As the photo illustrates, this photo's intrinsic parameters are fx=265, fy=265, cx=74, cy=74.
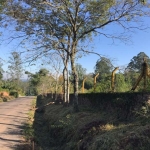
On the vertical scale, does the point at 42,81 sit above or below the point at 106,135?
above

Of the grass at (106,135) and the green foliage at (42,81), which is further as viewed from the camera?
the green foliage at (42,81)

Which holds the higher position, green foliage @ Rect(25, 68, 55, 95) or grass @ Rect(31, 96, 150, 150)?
green foliage @ Rect(25, 68, 55, 95)

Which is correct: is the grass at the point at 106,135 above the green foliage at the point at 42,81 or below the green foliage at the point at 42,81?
below

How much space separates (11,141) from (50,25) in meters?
8.68

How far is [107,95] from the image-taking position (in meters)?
12.6

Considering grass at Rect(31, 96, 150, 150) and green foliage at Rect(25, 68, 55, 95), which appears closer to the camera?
grass at Rect(31, 96, 150, 150)

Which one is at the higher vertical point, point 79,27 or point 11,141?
point 79,27

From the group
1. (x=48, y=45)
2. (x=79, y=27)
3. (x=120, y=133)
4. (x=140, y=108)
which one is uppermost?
(x=79, y=27)

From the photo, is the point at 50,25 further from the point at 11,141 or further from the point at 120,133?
the point at 120,133

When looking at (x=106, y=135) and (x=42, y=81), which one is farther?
(x=42, y=81)

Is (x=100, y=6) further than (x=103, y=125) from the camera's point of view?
Yes

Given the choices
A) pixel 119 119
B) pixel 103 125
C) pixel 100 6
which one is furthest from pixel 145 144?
pixel 100 6

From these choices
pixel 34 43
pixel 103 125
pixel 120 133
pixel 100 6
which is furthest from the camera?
pixel 34 43

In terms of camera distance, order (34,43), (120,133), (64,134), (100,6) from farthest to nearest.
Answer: (34,43)
(100,6)
(64,134)
(120,133)
